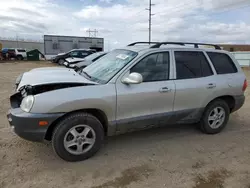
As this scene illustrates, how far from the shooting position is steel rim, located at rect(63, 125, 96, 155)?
→ 117 inches

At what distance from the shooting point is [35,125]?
2.72 metres

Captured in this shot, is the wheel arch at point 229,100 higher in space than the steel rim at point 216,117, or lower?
higher

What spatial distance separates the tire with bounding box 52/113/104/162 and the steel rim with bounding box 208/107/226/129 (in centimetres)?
229

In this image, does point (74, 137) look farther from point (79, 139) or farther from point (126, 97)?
point (126, 97)

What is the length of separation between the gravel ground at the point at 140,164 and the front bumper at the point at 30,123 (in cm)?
51

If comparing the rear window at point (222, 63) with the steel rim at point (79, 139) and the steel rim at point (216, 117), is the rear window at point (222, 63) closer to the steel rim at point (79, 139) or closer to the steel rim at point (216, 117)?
the steel rim at point (216, 117)

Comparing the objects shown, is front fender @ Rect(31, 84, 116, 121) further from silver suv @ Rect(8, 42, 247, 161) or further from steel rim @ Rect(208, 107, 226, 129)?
steel rim @ Rect(208, 107, 226, 129)

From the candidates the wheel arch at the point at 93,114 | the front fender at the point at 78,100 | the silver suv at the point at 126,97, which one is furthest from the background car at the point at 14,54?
the front fender at the point at 78,100

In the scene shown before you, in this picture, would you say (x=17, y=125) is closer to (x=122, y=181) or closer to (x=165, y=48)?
(x=122, y=181)

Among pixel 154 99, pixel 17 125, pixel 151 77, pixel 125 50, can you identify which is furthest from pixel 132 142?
pixel 17 125

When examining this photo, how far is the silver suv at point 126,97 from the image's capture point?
2795mm

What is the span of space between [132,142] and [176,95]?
1149 millimetres

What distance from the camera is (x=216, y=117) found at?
420cm

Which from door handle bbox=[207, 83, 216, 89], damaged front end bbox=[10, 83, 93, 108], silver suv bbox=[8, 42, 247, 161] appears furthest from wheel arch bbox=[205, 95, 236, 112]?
damaged front end bbox=[10, 83, 93, 108]
